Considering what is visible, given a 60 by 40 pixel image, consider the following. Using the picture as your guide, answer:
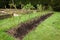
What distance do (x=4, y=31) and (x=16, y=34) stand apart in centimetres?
79

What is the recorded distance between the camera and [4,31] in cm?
1362

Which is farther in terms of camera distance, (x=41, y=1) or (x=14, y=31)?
(x=41, y=1)

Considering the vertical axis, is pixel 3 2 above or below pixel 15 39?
below

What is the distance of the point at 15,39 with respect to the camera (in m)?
12.2

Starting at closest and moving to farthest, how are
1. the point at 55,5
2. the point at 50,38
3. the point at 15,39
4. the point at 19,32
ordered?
the point at 15,39 < the point at 50,38 < the point at 19,32 < the point at 55,5

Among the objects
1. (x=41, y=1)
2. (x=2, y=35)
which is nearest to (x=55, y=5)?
(x=41, y=1)

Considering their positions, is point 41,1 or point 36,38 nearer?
point 36,38

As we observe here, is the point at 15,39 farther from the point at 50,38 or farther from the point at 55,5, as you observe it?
the point at 55,5

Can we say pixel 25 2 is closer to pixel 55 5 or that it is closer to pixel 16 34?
pixel 55 5

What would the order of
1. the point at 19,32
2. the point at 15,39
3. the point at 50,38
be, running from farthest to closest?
the point at 19,32, the point at 50,38, the point at 15,39

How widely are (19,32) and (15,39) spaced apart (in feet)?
6.51

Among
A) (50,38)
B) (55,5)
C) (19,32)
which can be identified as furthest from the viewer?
(55,5)

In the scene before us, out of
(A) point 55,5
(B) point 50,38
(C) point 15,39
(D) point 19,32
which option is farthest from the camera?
(A) point 55,5

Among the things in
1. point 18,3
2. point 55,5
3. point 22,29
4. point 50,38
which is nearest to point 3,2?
point 18,3
